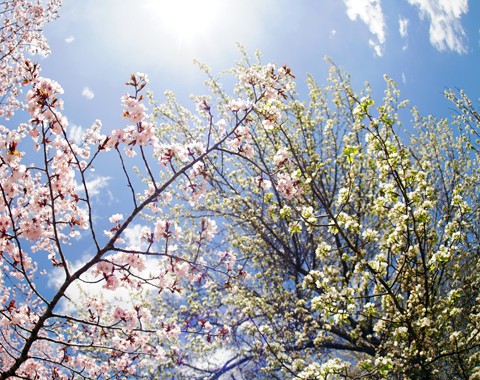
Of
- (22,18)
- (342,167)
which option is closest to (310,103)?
Answer: (342,167)

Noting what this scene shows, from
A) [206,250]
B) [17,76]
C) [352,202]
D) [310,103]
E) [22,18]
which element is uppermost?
[22,18]

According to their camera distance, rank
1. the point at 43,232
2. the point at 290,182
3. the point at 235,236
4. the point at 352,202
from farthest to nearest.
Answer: the point at 235,236, the point at 352,202, the point at 290,182, the point at 43,232

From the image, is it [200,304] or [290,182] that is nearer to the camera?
[290,182]

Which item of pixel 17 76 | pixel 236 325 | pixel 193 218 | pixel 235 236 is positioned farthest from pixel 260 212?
pixel 17 76

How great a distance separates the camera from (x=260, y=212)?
9.02m

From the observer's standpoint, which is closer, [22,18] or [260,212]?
[260,212]

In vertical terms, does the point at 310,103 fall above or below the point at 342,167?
above

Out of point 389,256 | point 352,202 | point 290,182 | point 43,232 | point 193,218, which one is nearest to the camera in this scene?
point 43,232

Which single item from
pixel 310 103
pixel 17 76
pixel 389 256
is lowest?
pixel 389 256

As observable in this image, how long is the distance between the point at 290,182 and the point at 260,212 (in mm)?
4322

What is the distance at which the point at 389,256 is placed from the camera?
512cm

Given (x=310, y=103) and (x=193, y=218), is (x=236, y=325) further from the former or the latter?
(x=310, y=103)

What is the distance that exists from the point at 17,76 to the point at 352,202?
9.66 m

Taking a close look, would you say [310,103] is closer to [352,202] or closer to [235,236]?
[352,202]
